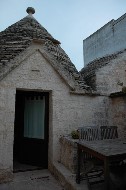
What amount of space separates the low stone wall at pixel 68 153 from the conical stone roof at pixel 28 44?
190 centimetres

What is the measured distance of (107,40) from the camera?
501 inches

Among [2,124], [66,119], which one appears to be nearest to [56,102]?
[66,119]

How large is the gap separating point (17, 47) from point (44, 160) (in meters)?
3.99

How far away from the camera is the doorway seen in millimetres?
6582

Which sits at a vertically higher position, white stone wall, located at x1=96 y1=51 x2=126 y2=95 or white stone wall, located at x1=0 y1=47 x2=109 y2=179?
white stone wall, located at x1=96 y1=51 x2=126 y2=95

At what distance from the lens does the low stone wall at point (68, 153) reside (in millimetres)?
5137

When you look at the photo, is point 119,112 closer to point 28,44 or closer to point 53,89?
point 53,89

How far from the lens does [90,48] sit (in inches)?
579

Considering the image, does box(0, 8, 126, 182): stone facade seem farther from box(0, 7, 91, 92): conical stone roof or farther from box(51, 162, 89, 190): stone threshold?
box(51, 162, 89, 190): stone threshold

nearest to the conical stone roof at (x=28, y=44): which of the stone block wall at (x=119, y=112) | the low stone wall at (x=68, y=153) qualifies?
the stone block wall at (x=119, y=112)

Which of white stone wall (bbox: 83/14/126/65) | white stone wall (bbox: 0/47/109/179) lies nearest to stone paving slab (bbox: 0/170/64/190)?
white stone wall (bbox: 0/47/109/179)

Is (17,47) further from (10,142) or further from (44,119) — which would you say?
(10,142)

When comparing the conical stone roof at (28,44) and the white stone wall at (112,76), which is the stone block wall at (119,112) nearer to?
the white stone wall at (112,76)

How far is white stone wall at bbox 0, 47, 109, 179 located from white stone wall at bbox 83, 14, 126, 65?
5.97 m
